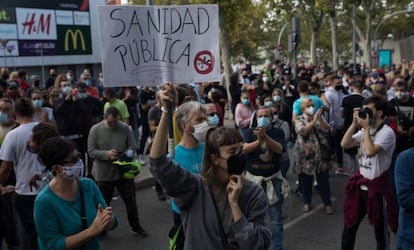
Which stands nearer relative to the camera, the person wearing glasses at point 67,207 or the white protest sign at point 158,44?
the person wearing glasses at point 67,207

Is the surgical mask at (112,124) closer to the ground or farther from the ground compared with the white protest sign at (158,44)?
closer to the ground

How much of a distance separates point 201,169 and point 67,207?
0.93m

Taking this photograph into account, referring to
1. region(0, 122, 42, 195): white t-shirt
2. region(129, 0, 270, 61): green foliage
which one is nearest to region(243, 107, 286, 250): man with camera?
region(0, 122, 42, 195): white t-shirt

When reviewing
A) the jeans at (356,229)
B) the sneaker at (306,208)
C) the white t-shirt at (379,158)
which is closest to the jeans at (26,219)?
the jeans at (356,229)

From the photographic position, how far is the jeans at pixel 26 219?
14.6ft

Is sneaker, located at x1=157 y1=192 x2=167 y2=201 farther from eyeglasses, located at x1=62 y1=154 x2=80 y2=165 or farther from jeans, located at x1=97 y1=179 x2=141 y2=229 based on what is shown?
eyeglasses, located at x1=62 y1=154 x2=80 y2=165

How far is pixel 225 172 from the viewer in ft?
8.57

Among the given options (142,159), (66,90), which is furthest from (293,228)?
(66,90)

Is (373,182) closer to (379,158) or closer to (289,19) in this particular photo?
(379,158)

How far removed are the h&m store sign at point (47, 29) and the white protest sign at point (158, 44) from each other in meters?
22.4

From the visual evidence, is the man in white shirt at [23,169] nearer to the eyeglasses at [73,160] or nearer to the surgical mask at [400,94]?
the eyeglasses at [73,160]

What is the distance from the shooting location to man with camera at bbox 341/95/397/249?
4484 millimetres

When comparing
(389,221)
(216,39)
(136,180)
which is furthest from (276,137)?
(136,180)

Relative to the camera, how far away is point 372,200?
4.46 meters
